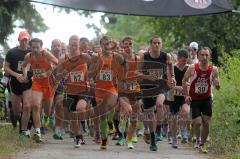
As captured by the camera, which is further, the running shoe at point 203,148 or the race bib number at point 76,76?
the race bib number at point 76,76

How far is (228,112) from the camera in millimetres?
15883

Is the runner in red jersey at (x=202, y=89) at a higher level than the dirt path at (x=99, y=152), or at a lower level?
higher

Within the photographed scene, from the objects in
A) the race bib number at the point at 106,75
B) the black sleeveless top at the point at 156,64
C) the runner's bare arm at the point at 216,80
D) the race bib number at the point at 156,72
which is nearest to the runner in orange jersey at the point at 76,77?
the race bib number at the point at 106,75

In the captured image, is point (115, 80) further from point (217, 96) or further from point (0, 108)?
point (0, 108)

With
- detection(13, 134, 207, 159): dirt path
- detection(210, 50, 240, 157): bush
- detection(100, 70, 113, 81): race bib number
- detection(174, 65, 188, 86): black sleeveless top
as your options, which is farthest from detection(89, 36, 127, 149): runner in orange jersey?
detection(210, 50, 240, 157): bush

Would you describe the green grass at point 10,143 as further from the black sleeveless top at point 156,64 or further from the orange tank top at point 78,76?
the black sleeveless top at point 156,64

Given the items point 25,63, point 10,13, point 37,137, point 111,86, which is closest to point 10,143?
point 37,137

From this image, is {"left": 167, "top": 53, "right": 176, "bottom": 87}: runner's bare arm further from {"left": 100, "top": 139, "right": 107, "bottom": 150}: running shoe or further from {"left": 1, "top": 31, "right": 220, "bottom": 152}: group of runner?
{"left": 100, "top": 139, "right": 107, "bottom": 150}: running shoe

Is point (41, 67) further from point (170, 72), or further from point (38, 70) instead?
point (170, 72)

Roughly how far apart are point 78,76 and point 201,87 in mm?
2327

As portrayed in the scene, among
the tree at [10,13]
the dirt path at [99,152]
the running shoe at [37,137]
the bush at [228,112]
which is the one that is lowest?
the dirt path at [99,152]

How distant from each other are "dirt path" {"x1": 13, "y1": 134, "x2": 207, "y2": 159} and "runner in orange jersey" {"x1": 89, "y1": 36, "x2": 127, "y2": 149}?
561 millimetres

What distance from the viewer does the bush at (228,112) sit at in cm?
1425

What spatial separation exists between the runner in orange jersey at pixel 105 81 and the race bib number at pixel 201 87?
1479mm
